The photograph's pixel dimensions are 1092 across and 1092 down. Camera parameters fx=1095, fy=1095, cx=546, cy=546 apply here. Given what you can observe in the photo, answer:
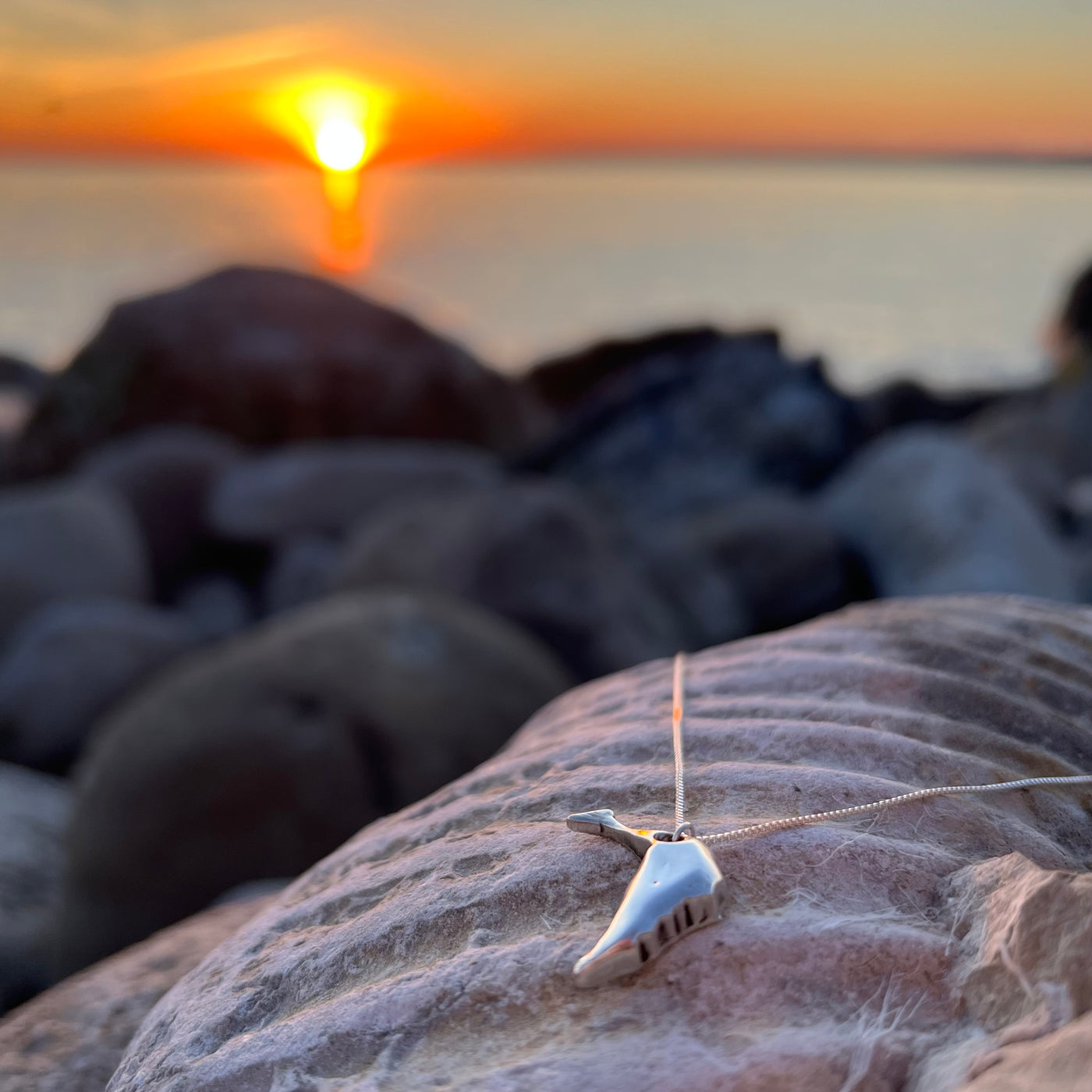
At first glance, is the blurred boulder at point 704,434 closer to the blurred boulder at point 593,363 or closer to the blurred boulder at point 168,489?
the blurred boulder at point 593,363

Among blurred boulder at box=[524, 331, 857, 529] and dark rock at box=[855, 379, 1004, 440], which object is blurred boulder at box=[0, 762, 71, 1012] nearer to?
blurred boulder at box=[524, 331, 857, 529]

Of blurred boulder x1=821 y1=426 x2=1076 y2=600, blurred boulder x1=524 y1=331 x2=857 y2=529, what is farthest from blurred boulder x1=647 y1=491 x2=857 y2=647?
blurred boulder x1=524 y1=331 x2=857 y2=529

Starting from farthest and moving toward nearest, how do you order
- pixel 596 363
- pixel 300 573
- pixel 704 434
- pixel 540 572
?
1. pixel 596 363
2. pixel 704 434
3. pixel 300 573
4. pixel 540 572

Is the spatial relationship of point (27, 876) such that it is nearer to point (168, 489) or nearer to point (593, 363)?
point (168, 489)

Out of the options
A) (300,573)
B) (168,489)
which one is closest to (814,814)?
(300,573)

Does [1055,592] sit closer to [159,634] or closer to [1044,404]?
[1044,404]

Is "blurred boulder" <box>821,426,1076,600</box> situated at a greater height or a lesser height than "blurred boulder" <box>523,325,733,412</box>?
lesser
